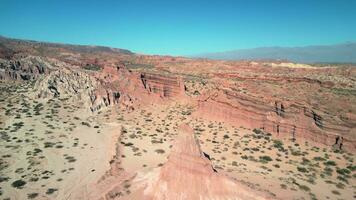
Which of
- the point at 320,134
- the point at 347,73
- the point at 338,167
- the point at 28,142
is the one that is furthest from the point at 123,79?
the point at 347,73

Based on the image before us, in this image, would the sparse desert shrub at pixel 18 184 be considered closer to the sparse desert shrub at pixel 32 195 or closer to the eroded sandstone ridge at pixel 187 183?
the sparse desert shrub at pixel 32 195

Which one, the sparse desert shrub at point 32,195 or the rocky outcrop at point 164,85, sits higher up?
the rocky outcrop at point 164,85

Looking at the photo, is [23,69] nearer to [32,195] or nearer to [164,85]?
[164,85]

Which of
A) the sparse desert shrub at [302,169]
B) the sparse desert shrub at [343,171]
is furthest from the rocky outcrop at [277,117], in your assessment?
the sparse desert shrub at [302,169]

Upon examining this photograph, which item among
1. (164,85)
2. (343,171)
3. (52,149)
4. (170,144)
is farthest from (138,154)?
(164,85)

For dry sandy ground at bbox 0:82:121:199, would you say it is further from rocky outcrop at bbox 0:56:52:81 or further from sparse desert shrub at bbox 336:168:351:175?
rocky outcrop at bbox 0:56:52:81

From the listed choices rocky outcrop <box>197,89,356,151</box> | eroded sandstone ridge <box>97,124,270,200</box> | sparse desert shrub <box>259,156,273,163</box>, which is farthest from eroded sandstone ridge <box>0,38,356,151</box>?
eroded sandstone ridge <box>97,124,270,200</box>

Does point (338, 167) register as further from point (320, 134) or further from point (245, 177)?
point (245, 177)
